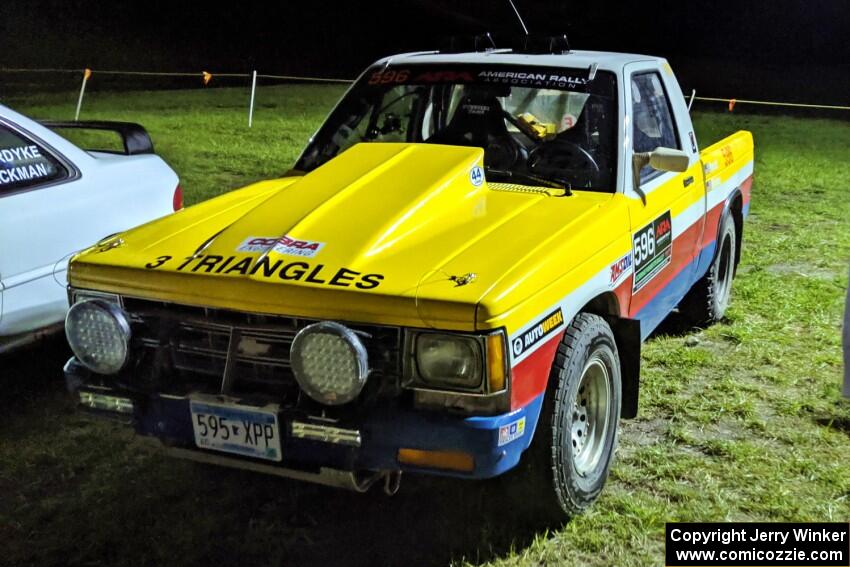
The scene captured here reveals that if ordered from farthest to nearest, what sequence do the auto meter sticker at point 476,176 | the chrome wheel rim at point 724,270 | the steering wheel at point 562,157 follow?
the chrome wheel rim at point 724,270 → the steering wheel at point 562,157 → the auto meter sticker at point 476,176

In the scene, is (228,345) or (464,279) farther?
(228,345)

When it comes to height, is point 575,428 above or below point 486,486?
above

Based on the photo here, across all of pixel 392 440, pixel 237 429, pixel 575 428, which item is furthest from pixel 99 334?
pixel 575 428

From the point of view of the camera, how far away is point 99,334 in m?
3.23

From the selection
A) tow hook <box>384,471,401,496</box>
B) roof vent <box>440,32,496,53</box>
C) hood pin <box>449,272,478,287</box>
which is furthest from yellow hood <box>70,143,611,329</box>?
roof vent <box>440,32,496,53</box>

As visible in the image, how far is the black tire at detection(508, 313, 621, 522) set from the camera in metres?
3.19

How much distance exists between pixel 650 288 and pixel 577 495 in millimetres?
1164

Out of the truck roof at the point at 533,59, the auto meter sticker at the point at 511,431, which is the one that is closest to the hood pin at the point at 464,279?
the auto meter sticker at the point at 511,431

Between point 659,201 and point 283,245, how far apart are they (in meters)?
1.86

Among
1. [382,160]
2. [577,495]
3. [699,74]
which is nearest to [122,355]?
[382,160]

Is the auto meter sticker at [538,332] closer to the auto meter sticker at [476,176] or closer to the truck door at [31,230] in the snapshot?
the auto meter sticker at [476,176]

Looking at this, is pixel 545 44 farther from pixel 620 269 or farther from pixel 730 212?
pixel 730 212

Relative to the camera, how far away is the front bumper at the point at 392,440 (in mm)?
2867

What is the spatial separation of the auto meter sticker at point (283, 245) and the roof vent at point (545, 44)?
6.26ft
